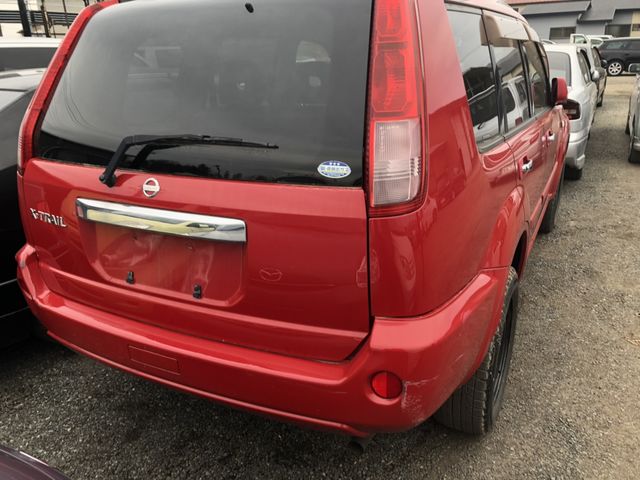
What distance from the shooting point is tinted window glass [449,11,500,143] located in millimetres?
1819

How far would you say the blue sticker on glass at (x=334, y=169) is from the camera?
1.50 metres

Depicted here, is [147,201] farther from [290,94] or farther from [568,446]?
[568,446]

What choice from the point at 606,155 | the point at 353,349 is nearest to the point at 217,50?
the point at 353,349

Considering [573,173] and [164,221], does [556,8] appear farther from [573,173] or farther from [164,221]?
[164,221]

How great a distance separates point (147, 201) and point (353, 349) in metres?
0.85

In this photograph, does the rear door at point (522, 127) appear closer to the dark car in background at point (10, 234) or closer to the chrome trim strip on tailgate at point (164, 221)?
the chrome trim strip on tailgate at point (164, 221)

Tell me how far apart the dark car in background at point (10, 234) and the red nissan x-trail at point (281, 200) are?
60cm

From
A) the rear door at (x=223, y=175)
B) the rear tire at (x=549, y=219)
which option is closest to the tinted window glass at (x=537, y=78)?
the rear tire at (x=549, y=219)

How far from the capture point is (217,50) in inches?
68.8

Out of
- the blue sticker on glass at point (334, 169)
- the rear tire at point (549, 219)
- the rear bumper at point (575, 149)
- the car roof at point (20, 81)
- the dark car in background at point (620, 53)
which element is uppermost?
the car roof at point (20, 81)

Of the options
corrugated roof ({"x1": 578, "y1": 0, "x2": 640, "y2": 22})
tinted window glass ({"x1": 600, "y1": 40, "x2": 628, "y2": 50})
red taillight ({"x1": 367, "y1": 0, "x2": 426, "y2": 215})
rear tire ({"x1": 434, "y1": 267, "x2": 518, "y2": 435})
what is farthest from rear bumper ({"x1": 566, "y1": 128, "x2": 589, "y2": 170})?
corrugated roof ({"x1": 578, "y1": 0, "x2": 640, "y2": 22})

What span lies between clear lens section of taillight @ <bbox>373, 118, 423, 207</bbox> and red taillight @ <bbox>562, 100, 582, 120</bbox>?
3.09 m

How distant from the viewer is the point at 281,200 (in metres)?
1.56

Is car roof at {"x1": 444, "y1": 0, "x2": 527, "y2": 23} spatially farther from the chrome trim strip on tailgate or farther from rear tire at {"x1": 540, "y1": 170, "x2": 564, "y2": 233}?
rear tire at {"x1": 540, "y1": 170, "x2": 564, "y2": 233}
